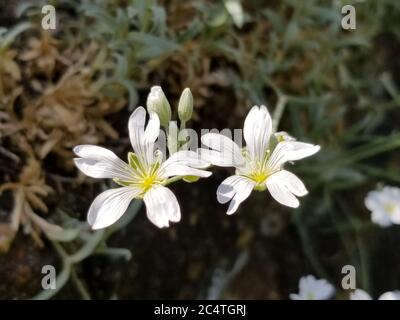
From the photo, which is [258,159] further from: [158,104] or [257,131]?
[158,104]

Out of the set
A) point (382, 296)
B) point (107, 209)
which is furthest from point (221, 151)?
point (382, 296)

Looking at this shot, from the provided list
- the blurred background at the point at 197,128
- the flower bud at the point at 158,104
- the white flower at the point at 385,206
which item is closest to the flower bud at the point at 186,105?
the flower bud at the point at 158,104

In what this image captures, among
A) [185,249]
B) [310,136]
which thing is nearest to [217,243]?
[185,249]

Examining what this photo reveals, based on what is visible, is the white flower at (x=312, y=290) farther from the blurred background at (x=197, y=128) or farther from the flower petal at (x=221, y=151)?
the flower petal at (x=221, y=151)

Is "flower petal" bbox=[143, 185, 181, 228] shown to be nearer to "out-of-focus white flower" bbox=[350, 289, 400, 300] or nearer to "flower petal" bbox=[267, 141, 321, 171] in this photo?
"flower petal" bbox=[267, 141, 321, 171]

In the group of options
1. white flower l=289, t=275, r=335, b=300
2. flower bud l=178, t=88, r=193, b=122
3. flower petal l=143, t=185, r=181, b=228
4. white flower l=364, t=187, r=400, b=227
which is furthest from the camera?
white flower l=364, t=187, r=400, b=227

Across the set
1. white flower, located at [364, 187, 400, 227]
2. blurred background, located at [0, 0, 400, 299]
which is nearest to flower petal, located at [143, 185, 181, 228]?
blurred background, located at [0, 0, 400, 299]
